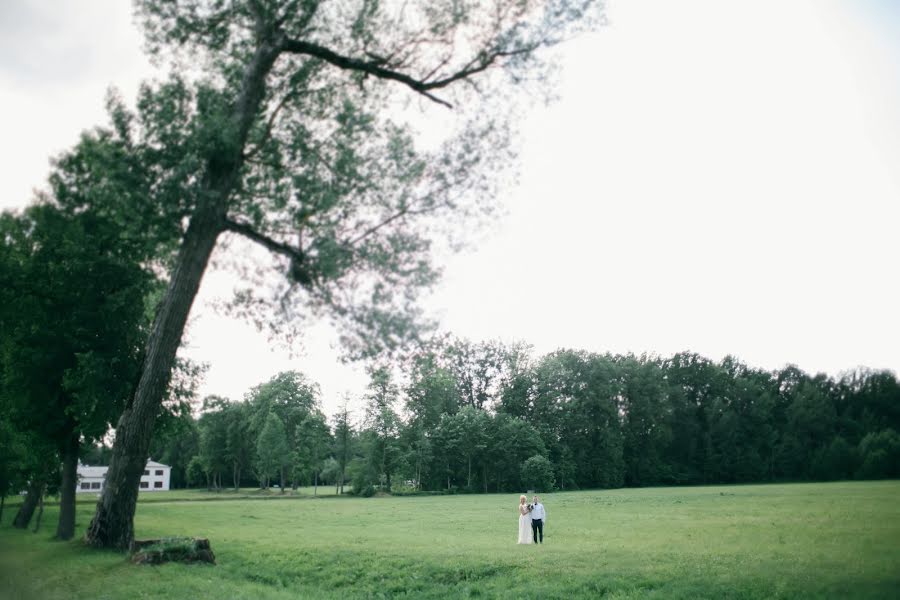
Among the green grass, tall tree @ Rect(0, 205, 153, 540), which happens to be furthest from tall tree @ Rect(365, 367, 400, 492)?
tall tree @ Rect(0, 205, 153, 540)

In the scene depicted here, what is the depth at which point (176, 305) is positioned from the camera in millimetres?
14492

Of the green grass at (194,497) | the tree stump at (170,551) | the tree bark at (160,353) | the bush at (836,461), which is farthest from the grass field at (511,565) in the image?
the bush at (836,461)

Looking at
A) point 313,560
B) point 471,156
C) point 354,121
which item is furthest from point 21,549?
point 471,156

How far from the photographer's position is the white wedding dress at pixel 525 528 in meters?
22.1

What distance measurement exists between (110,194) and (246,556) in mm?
12302

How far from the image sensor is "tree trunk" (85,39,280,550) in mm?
14375

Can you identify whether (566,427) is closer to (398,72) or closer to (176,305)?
(398,72)

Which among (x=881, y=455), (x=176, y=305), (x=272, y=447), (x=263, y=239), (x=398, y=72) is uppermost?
(x=398, y=72)

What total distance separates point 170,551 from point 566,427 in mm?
83744

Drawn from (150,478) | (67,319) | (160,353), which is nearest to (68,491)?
(67,319)

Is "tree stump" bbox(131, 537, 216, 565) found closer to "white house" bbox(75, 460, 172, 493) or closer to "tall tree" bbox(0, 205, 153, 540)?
"tall tree" bbox(0, 205, 153, 540)

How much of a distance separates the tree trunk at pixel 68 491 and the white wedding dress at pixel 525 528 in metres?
19.1

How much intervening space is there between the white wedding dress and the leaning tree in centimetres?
1135

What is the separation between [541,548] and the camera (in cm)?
1973
